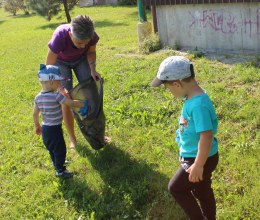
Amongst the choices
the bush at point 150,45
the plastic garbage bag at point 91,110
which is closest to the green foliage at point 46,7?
the bush at point 150,45

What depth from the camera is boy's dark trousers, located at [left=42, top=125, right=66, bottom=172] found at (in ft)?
14.0

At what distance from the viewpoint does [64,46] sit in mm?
4629

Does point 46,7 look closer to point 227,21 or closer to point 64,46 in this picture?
point 227,21

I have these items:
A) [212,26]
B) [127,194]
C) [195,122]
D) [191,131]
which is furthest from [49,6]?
[195,122]

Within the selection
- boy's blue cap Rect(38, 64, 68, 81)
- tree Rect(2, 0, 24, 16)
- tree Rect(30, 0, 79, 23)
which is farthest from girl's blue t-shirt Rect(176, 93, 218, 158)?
tree Rect(2, 0, 24, 16)

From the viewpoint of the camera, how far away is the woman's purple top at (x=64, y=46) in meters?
4.57

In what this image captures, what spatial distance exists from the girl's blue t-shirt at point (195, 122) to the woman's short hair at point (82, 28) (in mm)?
1775

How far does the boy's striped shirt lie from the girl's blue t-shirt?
166cm

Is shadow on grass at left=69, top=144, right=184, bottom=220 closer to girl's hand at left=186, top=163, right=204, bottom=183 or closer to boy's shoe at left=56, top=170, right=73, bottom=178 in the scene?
boy's shoe at left=56, top=170, right=73, bottom=178

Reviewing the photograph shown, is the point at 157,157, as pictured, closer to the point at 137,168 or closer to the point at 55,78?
the point at 137,168

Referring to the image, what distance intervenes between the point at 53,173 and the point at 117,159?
0.81 m

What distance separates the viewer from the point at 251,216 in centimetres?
334

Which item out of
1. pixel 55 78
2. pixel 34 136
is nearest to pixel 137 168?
pixel 55 78

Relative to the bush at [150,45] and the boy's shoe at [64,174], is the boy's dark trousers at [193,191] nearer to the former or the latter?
the boy's shoe at [64,174]
